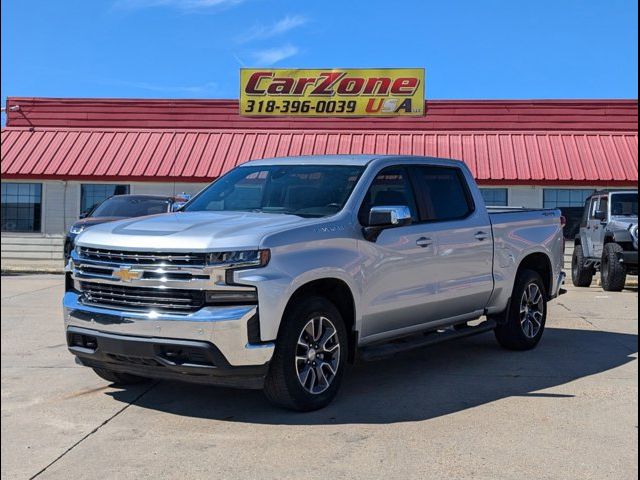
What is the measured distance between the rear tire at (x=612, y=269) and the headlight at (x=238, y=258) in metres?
10.5

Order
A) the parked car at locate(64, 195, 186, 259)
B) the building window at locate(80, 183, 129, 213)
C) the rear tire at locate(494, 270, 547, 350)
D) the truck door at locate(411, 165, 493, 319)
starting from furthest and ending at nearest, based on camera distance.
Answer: the building window at locate(80, 183, 129, 213) → the parked car at locate(64, 195, 186, 259) → the rear tire at locate(494, 270, 547, 350) → the truck door at locate(411, 165, 493, 319)

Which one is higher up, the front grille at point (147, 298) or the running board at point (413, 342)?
the front grille at point (147, 298)

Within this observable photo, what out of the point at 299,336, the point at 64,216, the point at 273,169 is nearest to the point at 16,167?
the point at 64,216

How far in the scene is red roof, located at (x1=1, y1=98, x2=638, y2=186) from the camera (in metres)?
18.5

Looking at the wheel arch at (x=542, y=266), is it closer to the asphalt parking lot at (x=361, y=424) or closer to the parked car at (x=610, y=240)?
the asphalt parking lot at (x=361, y=424)

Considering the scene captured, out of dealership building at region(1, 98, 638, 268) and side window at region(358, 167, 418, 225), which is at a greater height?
dealership building at region(1, 98, 638, 268)

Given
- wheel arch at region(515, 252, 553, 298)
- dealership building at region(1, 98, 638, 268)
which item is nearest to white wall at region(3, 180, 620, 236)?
dealership building at region(1, 98, 638, 268)

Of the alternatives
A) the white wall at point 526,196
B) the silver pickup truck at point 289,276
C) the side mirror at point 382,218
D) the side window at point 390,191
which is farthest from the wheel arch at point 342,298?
the white wall at point 526,196

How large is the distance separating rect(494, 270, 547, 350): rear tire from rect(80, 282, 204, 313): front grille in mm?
3747

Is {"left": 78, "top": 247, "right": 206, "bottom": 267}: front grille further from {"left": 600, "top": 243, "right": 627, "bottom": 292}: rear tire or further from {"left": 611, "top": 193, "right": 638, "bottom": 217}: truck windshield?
{"left": 611, "top": 193, "right": 638, "bottom": 217}: truck windshield

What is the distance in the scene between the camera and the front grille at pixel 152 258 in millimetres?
4676

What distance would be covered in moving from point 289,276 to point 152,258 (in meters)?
0.91

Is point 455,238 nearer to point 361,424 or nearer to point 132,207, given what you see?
point 361,424

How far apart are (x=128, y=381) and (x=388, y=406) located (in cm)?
214
